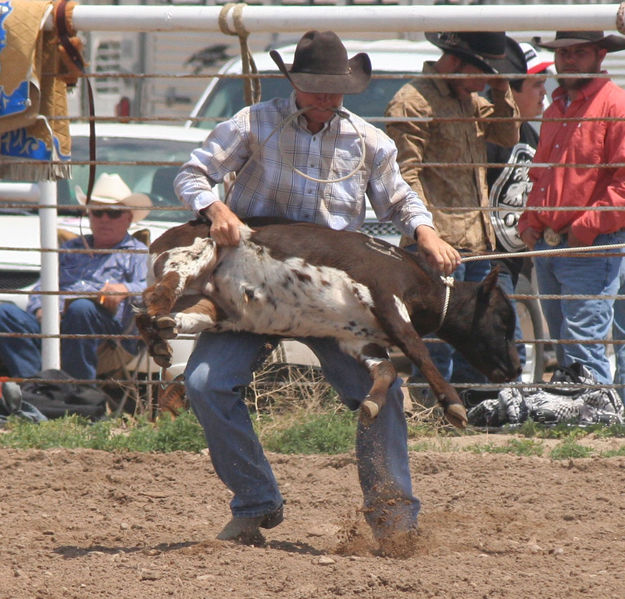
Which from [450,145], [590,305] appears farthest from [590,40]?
[590,305]

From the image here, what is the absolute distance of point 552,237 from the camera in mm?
6359

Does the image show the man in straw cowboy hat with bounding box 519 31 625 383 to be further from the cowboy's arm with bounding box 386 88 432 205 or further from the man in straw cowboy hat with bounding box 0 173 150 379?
the man in straw cowboy hat with bounding box 0 173 150 379

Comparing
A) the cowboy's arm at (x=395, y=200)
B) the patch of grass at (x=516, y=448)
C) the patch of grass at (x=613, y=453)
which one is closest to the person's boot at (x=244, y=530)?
the cowboy's arm at (x=395, y=200)

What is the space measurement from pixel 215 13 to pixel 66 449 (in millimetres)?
2346

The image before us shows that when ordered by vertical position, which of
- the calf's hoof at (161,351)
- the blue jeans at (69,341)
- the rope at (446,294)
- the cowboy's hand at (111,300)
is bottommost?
the blue jeans at (69,341)

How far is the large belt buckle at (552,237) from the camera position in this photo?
635 cm

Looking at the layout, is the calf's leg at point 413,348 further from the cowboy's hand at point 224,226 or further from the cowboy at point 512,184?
the cowboy at point 512,184

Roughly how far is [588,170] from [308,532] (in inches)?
110

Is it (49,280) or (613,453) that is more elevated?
(49,280)

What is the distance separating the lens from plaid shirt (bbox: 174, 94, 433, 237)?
14.2ft

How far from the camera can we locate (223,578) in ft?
12.2

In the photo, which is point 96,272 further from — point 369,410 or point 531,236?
point 369,410

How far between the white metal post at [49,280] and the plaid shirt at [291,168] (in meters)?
2.42

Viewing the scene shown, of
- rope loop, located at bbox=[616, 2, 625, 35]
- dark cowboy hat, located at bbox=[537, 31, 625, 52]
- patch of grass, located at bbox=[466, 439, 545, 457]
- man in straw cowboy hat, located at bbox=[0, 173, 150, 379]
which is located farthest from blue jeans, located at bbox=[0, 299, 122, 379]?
rope loop, located at bbox=[616, 2, 625, 35]
